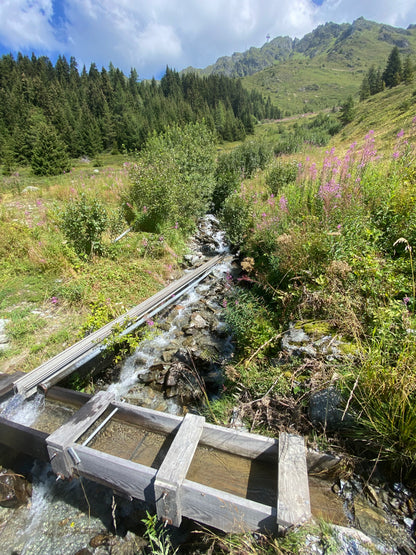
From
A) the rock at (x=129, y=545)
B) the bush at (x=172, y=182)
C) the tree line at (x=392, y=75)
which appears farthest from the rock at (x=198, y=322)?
the tree line at (x=392, y=75)

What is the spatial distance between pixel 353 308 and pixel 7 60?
8730cm

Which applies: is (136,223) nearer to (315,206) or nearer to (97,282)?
(97,282)

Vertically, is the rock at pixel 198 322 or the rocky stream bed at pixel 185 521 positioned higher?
the rock at pixel 198 322

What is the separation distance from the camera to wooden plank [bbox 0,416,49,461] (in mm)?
2744

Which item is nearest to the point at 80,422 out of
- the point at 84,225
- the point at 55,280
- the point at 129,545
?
the point at 129,545

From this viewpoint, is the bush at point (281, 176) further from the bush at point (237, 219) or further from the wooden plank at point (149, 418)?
the wooden plank at point (149, 418)

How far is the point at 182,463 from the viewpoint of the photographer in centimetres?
221

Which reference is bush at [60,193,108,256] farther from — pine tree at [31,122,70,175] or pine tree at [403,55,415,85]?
pine tree at [403,55,415,85]

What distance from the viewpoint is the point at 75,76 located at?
67750 mm

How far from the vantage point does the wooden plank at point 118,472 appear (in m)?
2.21

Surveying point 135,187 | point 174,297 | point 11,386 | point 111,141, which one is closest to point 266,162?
point 135,187

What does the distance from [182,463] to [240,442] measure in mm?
587

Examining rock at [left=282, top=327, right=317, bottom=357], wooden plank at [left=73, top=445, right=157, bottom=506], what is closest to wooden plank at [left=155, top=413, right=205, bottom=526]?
wooden plank at [left=73, top=445, right=157, bottom=506]

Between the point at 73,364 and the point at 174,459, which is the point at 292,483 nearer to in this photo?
the point at 174,459
